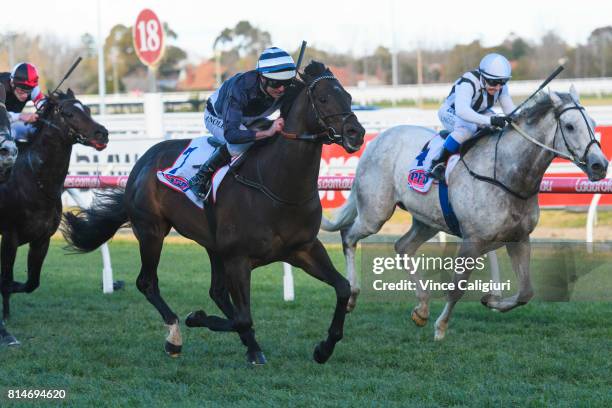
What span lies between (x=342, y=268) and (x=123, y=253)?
3245 millimetres

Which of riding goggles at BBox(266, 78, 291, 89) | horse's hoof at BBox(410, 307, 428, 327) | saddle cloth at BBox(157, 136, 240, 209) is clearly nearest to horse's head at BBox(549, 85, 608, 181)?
horse's hoof at BBox(410, 307, 428, 327)

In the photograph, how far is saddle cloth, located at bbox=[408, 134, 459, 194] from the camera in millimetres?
7045

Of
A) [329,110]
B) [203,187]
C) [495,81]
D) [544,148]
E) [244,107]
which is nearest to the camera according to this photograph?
[329,110]

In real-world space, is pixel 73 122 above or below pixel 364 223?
above

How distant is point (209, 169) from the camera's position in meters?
5.96

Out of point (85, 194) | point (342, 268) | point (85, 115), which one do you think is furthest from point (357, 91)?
point (85, 115)

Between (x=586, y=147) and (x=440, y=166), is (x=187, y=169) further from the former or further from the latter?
(x=586, y=147)

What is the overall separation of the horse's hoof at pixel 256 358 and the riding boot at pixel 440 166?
1.94 metres

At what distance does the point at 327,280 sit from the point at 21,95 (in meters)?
3.23

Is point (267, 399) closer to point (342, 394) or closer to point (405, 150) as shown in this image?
point (342, 394)

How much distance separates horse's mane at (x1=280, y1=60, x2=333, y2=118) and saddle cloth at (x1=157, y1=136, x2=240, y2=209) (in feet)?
2.67

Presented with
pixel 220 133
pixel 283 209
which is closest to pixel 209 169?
pixel 220 133

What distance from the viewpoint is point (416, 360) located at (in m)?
5.75

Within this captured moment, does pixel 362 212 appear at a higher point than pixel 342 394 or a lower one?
higher
